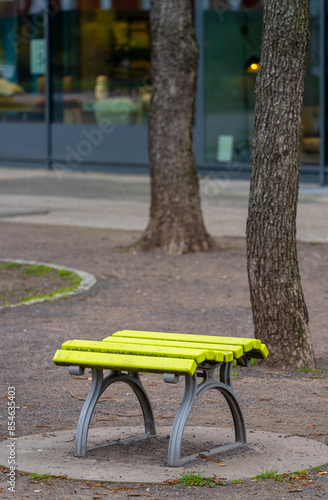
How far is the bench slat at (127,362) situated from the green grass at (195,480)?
0.47 meters

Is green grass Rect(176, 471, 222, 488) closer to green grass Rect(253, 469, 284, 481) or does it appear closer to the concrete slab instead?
the concrete slab

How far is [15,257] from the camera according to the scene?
11.1m

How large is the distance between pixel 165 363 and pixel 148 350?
0.17m

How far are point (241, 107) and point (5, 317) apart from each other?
12480 mm

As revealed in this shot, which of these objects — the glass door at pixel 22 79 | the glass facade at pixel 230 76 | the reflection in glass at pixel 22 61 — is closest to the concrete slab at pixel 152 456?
the glass facade at pixel 230 76

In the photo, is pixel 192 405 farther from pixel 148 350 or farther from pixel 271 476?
pixel 271 476

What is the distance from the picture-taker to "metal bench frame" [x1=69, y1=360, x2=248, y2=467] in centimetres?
435

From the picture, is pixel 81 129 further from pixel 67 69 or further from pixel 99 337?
pixel 99 337

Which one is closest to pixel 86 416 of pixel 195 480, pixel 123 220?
pixel 195 480

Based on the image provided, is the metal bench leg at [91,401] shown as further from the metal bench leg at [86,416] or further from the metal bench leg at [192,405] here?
the metal bench leg at [192,405]

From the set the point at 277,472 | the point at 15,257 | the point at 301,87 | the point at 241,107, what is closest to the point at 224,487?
the point at 277,472

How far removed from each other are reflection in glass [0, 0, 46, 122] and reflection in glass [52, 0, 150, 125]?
1.62ft

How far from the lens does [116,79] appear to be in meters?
21.4

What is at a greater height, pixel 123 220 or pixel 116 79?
pixel 116 79
